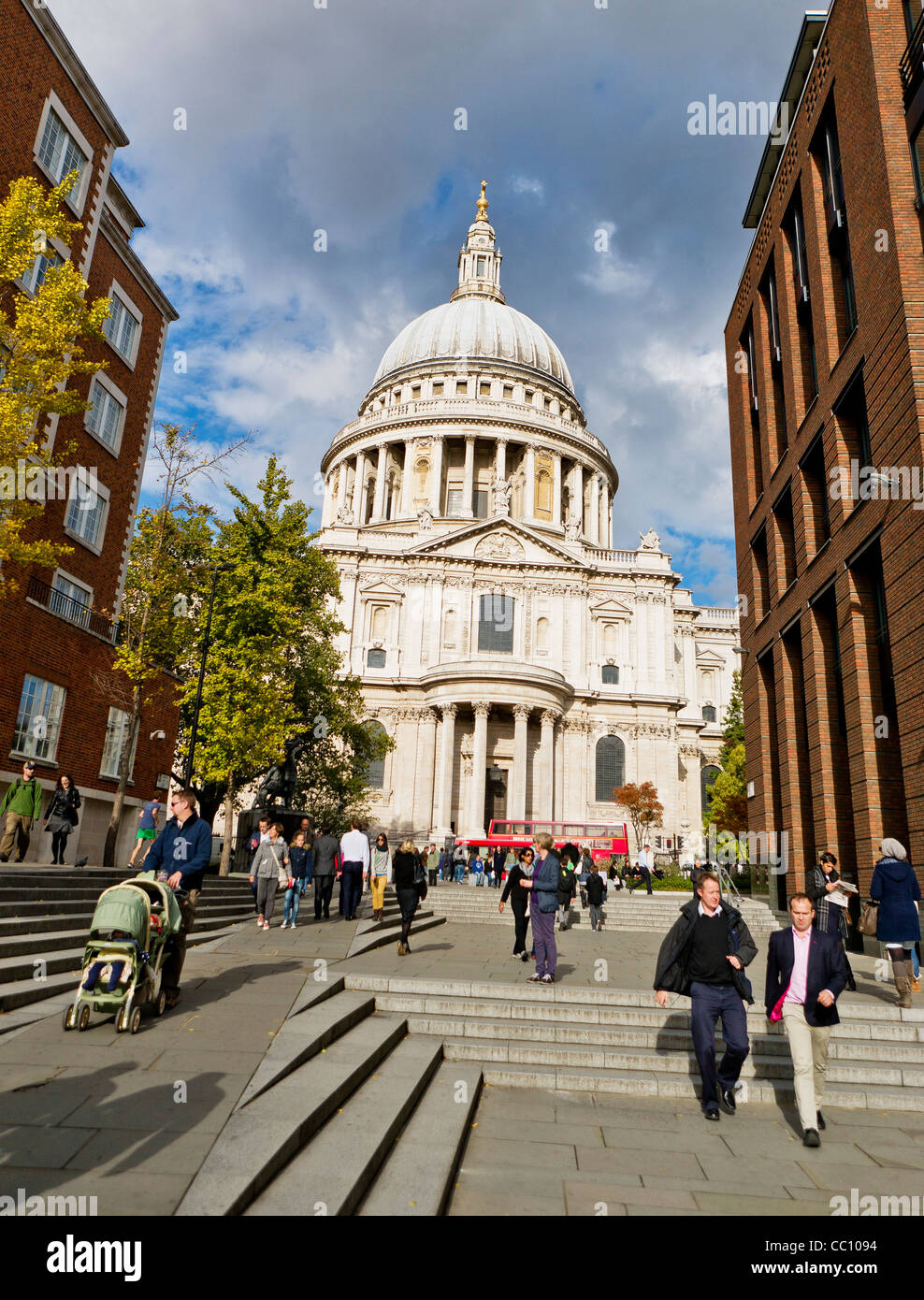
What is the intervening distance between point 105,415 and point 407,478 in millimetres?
46244

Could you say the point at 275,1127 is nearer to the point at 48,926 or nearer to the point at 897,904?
the point at 48,926

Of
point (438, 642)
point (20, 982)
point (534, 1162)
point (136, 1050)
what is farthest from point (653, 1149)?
point (438, 642)

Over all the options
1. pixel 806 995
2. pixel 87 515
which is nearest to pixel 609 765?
pixel 87 515

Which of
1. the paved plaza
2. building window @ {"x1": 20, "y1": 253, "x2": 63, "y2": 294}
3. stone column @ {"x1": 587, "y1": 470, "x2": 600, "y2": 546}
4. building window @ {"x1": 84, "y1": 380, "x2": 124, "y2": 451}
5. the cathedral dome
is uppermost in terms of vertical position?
the cathedral dome

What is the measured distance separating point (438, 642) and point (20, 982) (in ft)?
149

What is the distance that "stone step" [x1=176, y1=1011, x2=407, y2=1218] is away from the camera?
4.25m

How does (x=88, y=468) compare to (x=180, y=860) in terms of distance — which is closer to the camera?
(x=180, y=860)

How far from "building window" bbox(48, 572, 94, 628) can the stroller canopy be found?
13.7 meters

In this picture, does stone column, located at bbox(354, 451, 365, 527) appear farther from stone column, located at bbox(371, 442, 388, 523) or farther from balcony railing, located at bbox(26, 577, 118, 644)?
balcony railing, located at bbox(26, 577, 118, 644)

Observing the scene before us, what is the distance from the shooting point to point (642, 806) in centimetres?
4709

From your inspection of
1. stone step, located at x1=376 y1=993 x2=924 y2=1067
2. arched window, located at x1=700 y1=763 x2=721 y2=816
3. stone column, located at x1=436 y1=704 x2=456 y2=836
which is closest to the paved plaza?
stone step, located at x1=376 y1=993 x2=924 y2=1067

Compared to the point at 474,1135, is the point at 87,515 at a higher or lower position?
higher
